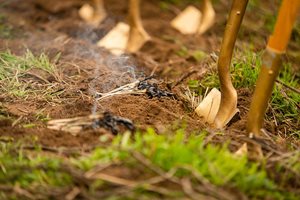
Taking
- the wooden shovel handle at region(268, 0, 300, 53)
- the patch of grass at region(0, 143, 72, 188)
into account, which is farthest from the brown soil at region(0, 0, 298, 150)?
the wooden shovel handle at region(268, 0, 300, 53)

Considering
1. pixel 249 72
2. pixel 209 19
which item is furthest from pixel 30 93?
pixel 209 19

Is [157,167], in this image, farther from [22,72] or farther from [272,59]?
[22,72]

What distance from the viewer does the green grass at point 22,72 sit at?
2.45 m

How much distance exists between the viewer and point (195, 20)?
3.94 m

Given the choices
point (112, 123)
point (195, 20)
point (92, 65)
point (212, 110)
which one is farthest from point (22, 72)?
point (195, 20)

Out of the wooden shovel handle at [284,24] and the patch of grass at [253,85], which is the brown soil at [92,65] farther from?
the wooden shovel handle at [284,24]

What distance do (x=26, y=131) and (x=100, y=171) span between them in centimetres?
47

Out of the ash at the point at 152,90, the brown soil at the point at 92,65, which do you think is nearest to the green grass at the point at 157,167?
the brown soil at the point at 92,65

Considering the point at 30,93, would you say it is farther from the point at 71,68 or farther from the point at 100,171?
the point at 100,171

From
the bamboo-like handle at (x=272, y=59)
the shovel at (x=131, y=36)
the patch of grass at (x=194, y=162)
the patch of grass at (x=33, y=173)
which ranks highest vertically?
the bamboo-like handle at (x=272, y=59)

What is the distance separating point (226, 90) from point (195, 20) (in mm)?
1703

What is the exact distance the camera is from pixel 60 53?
2.96 metres

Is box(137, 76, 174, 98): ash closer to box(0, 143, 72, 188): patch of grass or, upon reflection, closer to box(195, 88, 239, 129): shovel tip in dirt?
box(195, 88, 239, 129): shovel tip in dirt

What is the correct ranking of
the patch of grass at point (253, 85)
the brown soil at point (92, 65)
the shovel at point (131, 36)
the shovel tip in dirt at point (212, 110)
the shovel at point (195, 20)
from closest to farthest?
the brown soil at point (92, 65) < the shovel tip in dirt at point (212, 110) < the patch of grass at point (253, 85) < the shovel at point (131, 36) < the shovel at point (195, 20)
